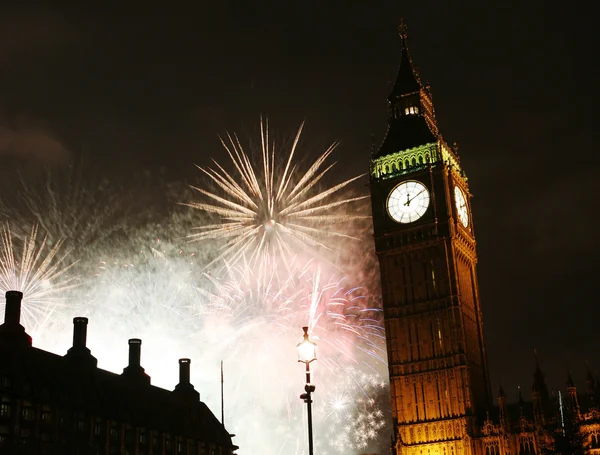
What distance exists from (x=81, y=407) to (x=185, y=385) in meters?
24.4

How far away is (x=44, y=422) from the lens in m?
69.2

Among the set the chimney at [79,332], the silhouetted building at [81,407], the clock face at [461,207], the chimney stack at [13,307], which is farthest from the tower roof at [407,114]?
the chimney stack at [13,307]

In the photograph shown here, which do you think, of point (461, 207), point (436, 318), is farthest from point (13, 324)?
point (461, 207)

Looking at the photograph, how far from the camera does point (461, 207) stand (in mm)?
100562

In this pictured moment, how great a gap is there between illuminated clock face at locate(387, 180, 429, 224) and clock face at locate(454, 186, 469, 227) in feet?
12.9

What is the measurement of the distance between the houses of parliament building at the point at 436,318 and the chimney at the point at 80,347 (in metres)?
31.6

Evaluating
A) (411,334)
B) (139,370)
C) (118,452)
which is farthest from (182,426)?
(411,334)

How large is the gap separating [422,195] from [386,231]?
551 centimetres

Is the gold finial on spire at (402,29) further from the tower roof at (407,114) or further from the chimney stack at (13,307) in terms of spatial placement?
the chimney stack at (13,307)

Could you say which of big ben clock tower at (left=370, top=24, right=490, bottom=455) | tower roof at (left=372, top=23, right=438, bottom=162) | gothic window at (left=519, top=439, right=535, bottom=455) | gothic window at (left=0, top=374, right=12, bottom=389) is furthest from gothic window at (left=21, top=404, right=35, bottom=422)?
tower roof at (left=372, top=23, right=438, bottom=162)

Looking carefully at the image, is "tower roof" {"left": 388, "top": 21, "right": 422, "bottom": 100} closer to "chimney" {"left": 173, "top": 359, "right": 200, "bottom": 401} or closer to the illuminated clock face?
the illuminated clock face

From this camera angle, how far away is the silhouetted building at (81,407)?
6738cm

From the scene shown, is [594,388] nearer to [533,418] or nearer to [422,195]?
[533,418]

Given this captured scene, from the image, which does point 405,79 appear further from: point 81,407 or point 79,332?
point 81,407
